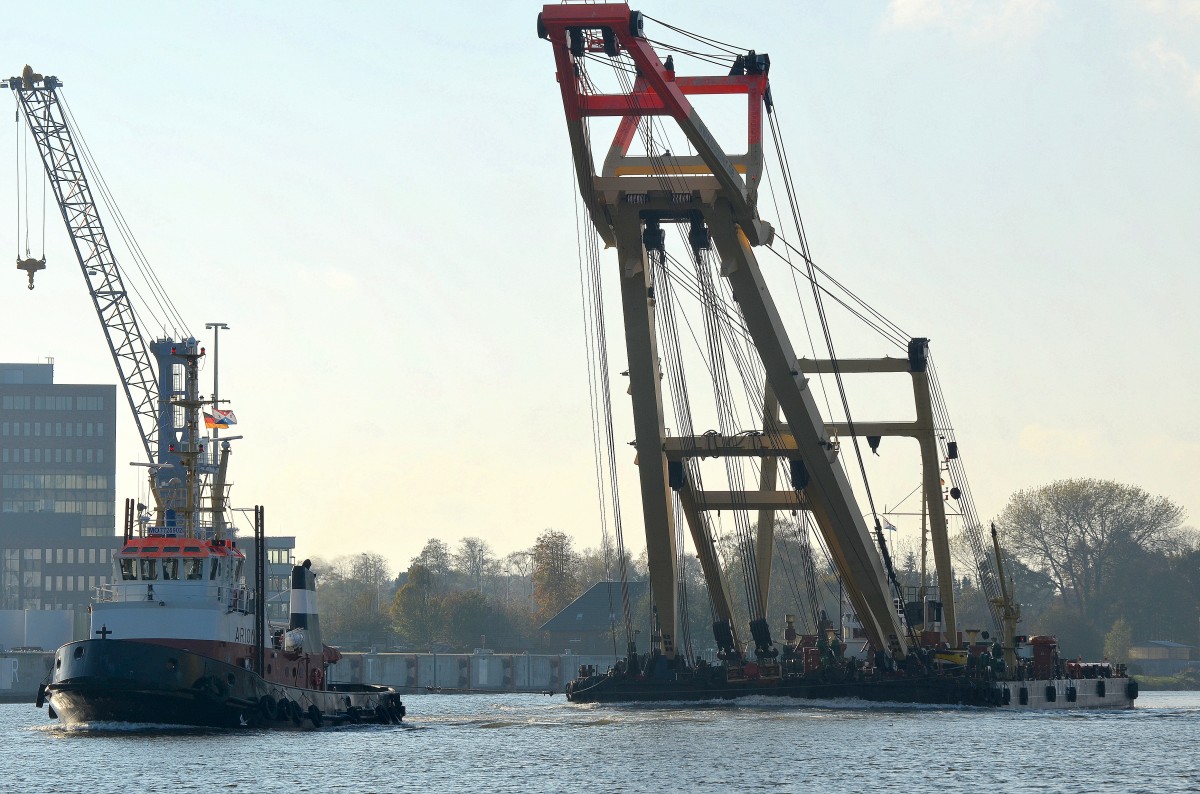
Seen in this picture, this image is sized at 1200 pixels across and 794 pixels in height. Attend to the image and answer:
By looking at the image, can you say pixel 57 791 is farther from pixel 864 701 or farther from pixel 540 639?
pixel 540 639

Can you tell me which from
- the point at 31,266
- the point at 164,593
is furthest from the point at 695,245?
the point at 31,266

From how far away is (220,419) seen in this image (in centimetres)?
6744

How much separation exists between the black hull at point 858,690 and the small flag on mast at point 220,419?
953 inches

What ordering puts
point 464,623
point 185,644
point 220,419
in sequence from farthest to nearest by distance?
1. point 464,623
2. point 220,419
3. point 185,644

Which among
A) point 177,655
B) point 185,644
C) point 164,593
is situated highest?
point 164,593

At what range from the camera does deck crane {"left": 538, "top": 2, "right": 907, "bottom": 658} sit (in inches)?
2532

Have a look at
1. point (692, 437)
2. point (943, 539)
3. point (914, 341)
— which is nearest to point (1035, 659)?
point (943, 539)

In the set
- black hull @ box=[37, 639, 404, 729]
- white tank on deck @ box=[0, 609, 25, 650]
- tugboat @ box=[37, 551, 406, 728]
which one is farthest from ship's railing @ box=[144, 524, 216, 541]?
white tank on deck @ box=[0, 609, 25, 650]

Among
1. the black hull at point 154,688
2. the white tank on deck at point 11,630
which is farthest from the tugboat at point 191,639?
the white tank on deck at point 11,630

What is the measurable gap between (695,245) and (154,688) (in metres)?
26.5

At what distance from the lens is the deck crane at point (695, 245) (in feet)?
211

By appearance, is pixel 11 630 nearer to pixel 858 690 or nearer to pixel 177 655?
pixel 858 690

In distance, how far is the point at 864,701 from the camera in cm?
7888

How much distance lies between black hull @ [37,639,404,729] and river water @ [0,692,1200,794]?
94 cm
